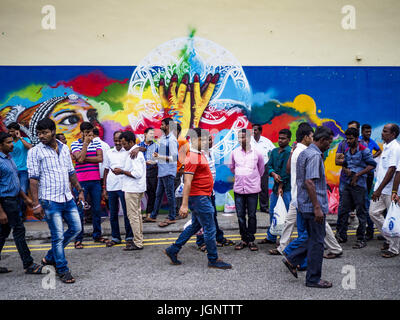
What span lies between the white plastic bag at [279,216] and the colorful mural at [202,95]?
10.5 ft

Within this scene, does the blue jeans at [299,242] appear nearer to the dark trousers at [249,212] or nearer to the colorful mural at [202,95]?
the dark trousers at [249,212]

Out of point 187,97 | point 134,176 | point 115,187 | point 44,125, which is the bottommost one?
point 115,187

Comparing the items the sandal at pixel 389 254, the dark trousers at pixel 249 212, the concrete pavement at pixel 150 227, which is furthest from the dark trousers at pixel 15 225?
the sandal at pixel 389 254

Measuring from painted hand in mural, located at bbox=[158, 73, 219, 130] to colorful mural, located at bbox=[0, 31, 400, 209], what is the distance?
0.02m

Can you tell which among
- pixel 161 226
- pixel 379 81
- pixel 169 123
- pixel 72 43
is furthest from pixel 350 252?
pixel 72 43

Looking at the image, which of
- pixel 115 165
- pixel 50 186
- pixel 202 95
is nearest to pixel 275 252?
pixel 115 165

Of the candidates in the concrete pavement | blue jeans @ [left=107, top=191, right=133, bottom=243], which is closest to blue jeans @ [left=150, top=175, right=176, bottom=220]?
the concrete pavement

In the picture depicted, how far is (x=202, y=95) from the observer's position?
340 inches

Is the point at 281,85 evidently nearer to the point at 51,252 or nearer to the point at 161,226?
the point at 161,226

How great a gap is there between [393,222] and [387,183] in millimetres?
649

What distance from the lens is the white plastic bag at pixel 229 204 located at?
8.48 m

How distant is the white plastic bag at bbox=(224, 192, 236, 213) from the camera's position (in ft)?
27.8

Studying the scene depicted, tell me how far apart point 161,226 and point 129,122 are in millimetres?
2723

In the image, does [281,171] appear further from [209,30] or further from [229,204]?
[209,30]
